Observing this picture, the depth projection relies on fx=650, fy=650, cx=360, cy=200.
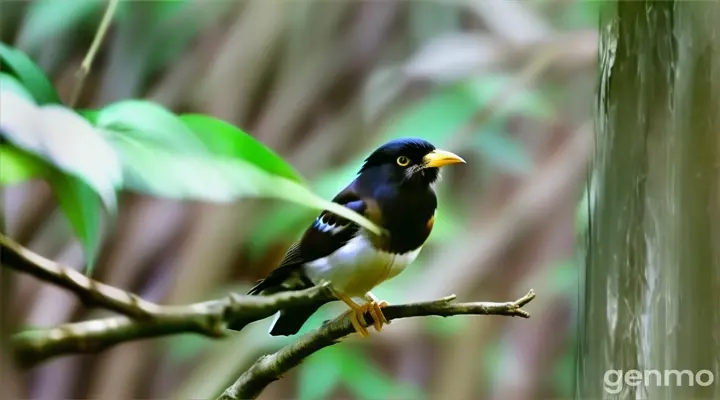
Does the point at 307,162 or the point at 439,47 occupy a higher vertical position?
the point at 439,47

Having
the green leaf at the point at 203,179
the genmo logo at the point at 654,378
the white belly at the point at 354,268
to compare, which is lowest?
the genmo logo at the point at 654,378

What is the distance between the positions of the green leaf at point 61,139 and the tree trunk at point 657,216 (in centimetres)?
61

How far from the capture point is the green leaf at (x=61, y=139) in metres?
0.74

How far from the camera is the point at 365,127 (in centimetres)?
85

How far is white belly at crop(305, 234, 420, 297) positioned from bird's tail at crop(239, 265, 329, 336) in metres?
0.02

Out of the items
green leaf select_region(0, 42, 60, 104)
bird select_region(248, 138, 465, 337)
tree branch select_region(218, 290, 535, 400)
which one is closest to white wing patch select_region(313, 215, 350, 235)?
bird select_region(248, 138, 465, 337)

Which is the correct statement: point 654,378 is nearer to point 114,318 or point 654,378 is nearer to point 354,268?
point 354,268

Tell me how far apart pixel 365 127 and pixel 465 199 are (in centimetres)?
16

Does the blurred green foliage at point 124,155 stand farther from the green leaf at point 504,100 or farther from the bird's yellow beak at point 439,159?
the green leaf at point 504,100

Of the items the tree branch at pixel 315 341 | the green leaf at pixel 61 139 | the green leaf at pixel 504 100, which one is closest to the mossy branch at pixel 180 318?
the tree branch at pixel 315 341

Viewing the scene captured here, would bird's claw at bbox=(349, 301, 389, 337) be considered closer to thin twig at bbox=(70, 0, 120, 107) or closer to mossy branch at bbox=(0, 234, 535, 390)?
mossy branch at bbox=(0, 234, 535, 390)

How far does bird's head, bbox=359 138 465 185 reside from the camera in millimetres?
801

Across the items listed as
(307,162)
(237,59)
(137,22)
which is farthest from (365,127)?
(137,22)

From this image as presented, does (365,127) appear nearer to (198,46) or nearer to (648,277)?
(198,46)
